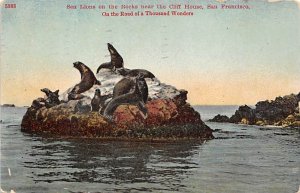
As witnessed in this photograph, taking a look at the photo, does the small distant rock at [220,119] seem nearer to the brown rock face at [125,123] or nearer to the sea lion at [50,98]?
the brown rock face at [125,123]

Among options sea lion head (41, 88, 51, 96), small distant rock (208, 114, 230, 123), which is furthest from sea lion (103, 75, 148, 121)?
small distant rock (208, 114, 230, 123)

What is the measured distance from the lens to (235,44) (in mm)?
7754

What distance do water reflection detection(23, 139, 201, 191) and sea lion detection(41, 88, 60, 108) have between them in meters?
0.63

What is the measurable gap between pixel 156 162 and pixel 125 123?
923mm

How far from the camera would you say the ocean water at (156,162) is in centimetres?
723

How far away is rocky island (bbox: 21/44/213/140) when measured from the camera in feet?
25.8

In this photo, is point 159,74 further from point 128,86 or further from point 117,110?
point 117,110

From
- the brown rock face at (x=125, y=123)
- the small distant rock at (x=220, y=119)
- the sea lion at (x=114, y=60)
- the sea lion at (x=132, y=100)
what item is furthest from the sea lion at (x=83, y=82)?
the small distant rock at (x=220, y=119)

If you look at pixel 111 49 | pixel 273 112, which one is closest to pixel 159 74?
pixel 111 49

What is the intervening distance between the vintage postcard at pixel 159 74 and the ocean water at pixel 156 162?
2 cm

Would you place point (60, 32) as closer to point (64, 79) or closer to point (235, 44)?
point (64, 79)

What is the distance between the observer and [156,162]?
7.44 m

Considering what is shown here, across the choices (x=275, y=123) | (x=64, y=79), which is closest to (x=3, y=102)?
(x=64, y=79)

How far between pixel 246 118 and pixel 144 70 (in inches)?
76.7
